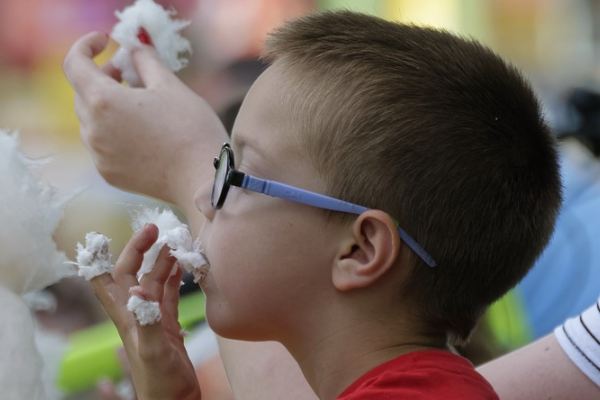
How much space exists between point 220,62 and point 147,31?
2570 millimetres

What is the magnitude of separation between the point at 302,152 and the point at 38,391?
0.46 m

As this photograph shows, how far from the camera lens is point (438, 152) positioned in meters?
1.07

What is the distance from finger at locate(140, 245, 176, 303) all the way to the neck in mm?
200

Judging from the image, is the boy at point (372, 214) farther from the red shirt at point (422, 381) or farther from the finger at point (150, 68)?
the finger at point (150, 68)

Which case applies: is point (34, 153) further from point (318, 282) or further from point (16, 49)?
point (318, 282)

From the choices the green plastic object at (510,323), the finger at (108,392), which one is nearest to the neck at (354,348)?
the finger at (108,392)

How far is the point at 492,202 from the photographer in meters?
1.09

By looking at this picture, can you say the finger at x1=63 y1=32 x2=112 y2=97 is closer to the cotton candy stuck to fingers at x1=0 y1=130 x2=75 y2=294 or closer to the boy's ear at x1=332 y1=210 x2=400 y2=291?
the cotton candy stuck to fingers at x1=0 y1=130 x2=75 y2=294

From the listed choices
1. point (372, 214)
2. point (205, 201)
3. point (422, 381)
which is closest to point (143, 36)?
point (205, 201)

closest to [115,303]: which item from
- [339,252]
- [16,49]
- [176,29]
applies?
[339,252]

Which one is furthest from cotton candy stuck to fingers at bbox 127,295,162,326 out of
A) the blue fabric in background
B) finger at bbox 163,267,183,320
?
the blue fabric in background

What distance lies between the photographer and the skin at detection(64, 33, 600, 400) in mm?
1107

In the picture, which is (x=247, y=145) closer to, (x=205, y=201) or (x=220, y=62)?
(x=205, y=201)

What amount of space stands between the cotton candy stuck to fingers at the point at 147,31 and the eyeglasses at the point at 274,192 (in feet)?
1.33
